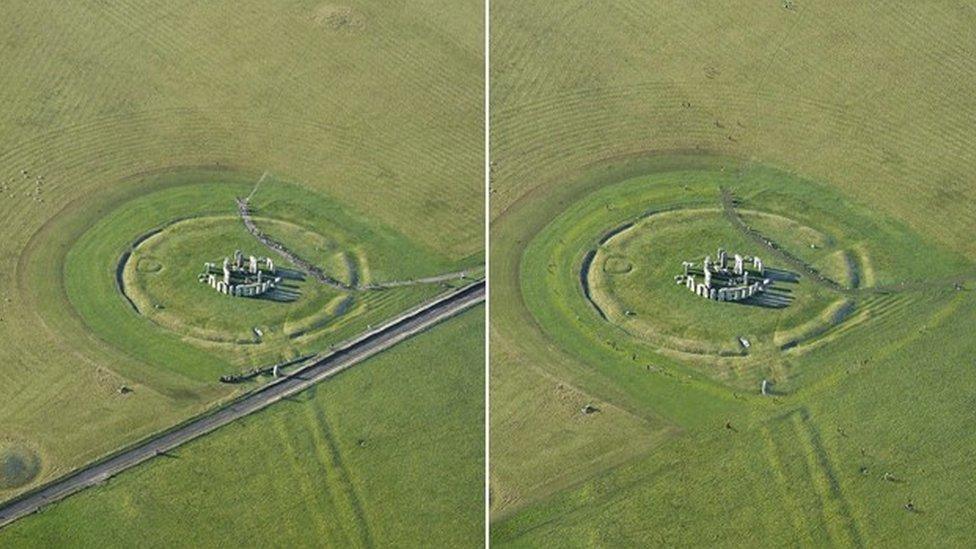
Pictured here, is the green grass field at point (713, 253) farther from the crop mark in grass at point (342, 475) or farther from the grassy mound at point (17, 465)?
the grassy mound at point (17, 465)

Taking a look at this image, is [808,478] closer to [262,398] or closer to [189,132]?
[262,398]

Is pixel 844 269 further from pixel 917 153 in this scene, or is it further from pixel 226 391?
pixel 226 391

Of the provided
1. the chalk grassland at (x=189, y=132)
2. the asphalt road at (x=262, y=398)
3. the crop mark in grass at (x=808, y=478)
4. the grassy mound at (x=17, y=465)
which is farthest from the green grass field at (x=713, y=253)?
the grassy mound at (x=17, y=465)

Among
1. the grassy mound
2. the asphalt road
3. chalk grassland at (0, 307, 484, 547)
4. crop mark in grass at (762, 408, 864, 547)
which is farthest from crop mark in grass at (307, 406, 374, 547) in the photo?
crop mark in grass at (762, 408, 864, 547)

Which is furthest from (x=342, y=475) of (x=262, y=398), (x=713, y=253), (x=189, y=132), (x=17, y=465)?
(x=189, y=132)

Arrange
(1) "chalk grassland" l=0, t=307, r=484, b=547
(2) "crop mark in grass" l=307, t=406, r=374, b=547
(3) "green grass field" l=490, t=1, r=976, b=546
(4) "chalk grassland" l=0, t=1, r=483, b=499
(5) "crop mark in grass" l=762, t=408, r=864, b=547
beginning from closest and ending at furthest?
(5) "crop mark in grass" l=762, t=408, r=864, b=547, (1) "chalk grassland" l=0, t=307, r=484, b=547, (2) "crop mark in grass" l=307, t=406, r=374, b=547, (3) "green grass field" l=490, t=1, r=976, b=546, (4) "chalk grassland" l=0, t=1, r=483, b=499

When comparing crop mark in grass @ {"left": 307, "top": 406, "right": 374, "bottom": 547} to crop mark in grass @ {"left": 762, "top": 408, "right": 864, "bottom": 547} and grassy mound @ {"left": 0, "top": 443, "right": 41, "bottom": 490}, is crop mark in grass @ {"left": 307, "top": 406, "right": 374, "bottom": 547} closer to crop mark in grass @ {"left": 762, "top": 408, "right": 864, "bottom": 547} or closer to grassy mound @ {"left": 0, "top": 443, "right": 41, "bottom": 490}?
grassy mound @ {"left": 0, "top": 443, "right": 41, "bottom": 490}
